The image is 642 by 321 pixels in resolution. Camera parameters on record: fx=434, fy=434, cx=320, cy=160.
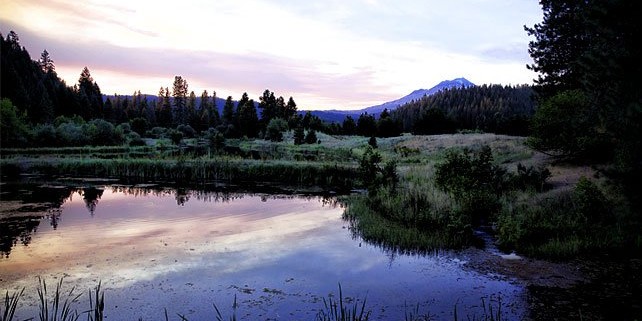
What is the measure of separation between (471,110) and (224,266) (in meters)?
140

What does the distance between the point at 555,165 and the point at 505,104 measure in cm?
13382

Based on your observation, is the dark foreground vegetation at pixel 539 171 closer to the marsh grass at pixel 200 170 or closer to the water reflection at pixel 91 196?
the marsh grass at pixel 200 170

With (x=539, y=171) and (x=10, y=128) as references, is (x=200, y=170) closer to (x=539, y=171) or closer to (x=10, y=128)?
(x=539, y=171)

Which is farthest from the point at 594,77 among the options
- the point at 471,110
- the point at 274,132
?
the point at 471,110

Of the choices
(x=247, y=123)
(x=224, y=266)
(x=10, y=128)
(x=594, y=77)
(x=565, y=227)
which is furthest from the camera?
(x=247, y=123)

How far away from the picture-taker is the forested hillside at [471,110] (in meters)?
82.3

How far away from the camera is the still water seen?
9.46 meters

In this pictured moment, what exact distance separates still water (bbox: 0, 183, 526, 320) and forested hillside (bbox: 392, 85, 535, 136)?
6577 cm

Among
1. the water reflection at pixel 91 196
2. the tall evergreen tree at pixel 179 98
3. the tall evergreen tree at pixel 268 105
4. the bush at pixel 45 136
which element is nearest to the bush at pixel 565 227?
the water reflection at pixel 91 196

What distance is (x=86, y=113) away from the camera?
106 metres

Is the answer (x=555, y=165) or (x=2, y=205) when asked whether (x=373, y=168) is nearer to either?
(x=555, y=165)

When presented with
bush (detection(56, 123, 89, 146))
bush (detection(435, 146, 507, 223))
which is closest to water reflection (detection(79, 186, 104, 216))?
bush (detection(435, 146, 507, 223))

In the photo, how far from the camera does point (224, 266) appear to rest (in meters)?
12.2

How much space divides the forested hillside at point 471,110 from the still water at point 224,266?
6577 cm
